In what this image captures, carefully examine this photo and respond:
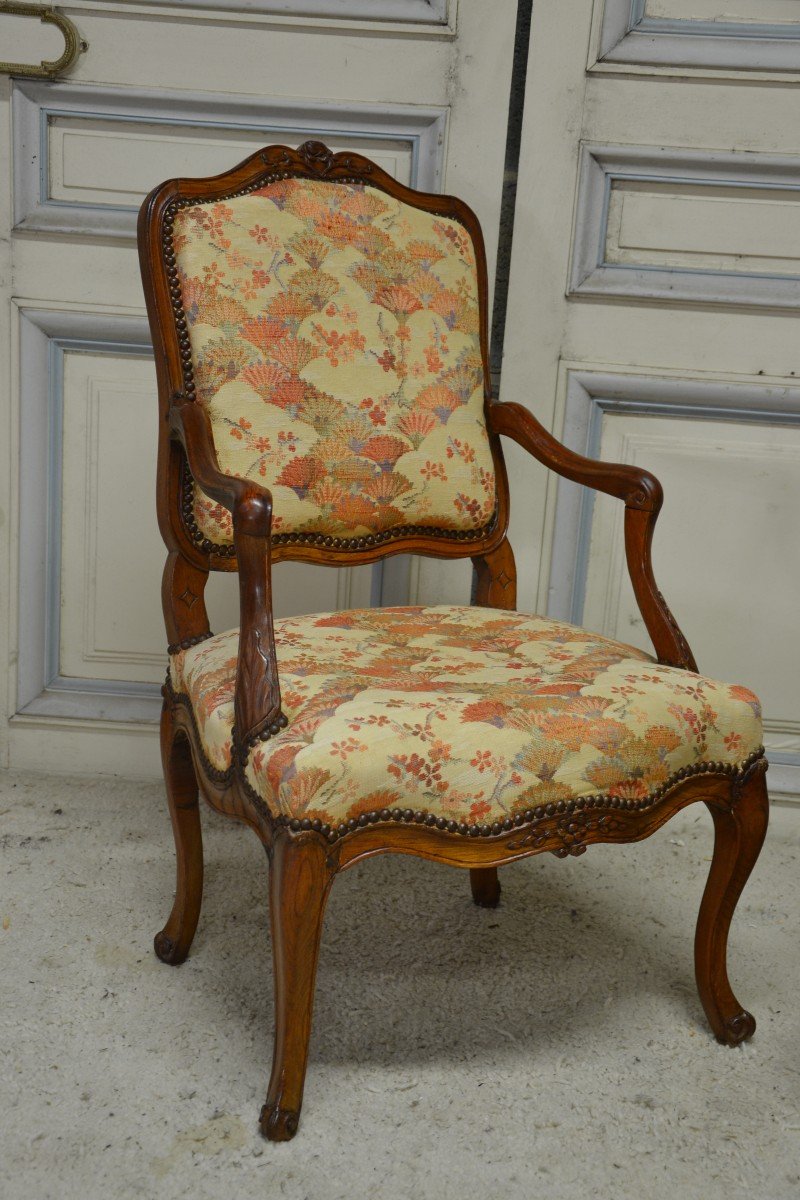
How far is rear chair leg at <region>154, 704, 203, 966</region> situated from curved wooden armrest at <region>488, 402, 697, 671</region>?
0.64m

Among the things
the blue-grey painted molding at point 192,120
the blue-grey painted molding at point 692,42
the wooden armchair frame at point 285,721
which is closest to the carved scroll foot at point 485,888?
the wooden armchair frame at point 285,721

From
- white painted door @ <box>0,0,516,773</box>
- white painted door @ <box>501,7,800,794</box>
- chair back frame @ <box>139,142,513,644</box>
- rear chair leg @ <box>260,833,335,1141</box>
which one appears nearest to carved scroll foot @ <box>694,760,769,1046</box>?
rear chair leg @ <box>260,833,335,1141</box>

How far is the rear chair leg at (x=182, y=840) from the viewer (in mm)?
1469

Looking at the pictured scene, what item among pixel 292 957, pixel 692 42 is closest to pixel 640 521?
pixel 292 957

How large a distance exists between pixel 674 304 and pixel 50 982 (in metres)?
1.48

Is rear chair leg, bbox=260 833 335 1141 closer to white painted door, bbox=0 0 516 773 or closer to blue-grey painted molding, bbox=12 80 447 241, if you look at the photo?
white painted door, bbox=0 0 516 773

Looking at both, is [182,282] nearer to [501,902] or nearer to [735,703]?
[735,703]

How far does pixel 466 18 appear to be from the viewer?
1.87 meters

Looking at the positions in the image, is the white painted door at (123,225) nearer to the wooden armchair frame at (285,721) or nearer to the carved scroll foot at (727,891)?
the wooden armchair frame at (285,721)

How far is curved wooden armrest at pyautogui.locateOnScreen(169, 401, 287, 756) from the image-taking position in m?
1.15

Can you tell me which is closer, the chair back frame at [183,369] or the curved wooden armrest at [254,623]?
the curved wooden armrest at [254,623]

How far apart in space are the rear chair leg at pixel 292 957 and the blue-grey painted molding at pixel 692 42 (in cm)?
148

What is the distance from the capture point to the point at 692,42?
187cm

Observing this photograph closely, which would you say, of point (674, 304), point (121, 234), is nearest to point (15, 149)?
point (121, 234)
